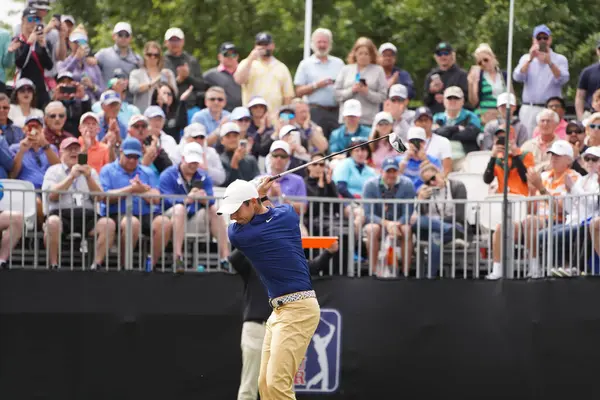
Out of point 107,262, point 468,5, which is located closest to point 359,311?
point 107,262

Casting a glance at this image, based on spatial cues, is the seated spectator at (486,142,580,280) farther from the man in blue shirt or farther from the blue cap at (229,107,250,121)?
the blue cap at (229,107,250,121)

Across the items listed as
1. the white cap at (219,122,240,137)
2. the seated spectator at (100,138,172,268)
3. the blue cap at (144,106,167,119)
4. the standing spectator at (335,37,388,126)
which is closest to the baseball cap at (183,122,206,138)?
the white cap at (219,122,240,137)

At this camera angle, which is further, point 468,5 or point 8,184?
point 468,5

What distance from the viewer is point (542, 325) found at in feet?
51.2

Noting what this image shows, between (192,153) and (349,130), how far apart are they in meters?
3.11

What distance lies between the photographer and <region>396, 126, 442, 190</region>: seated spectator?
17.0 metres

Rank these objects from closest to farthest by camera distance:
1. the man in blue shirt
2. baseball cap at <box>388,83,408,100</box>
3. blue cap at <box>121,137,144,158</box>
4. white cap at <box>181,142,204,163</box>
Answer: the man in blue shirt → white cap at <box>181,142,204,163</box> → blue cap at <box>121,137,144,158</box> → baseball cap at <box>388,83,408,100</box>

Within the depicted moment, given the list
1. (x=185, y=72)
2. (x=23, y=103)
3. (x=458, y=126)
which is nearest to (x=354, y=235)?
(x=458, y=126)

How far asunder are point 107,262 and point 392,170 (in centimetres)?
312

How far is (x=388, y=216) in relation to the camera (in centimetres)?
1589

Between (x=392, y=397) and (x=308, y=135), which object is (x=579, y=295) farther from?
(x=308, y=135)

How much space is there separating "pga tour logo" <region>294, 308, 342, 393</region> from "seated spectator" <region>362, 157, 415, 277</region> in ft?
2.31

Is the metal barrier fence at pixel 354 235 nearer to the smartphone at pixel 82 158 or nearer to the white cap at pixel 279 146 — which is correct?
the smartphone at pixel 82 158

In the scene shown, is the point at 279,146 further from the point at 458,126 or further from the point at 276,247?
the point at 276,247
